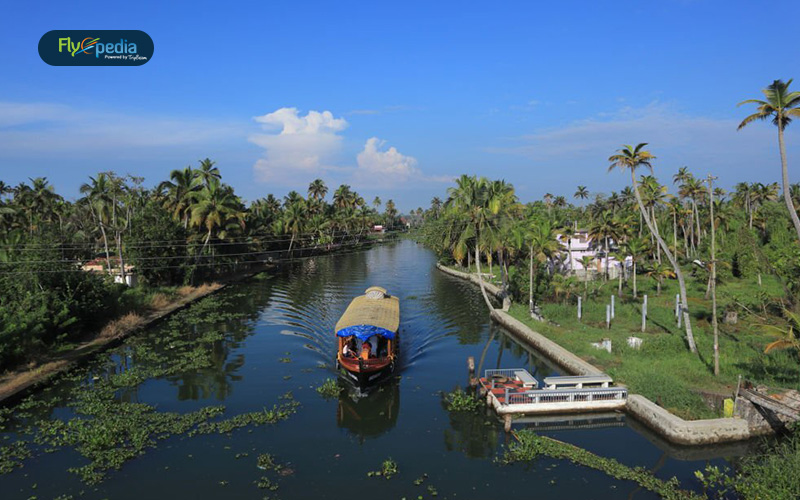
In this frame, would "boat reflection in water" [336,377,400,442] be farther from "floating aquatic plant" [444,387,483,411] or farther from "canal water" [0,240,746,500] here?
"floating aquatic plant" [444,387,483,411]

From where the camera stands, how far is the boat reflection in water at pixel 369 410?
23.2 meters

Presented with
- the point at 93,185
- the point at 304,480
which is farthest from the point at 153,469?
the point at 93,185

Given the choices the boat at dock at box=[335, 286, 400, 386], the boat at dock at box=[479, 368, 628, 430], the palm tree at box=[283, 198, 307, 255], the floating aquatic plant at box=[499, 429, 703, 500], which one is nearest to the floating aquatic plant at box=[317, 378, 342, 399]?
the boat at dock at box=[335, 286, 400, 386]

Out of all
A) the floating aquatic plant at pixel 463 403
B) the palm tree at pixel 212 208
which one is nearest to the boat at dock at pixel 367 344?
the floating aquatic plant at pixel 463 403

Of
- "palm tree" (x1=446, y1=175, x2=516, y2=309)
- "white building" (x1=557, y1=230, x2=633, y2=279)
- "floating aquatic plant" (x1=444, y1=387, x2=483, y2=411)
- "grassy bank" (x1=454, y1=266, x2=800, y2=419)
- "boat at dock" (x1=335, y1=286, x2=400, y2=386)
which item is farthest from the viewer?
"white building" (x1=557, y1=230, x2=633, y2=279)

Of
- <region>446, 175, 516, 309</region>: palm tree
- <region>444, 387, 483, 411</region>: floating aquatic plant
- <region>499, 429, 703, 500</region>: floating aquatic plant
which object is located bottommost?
<region>499, 429, 703, 500</region>: floating aquatic plant

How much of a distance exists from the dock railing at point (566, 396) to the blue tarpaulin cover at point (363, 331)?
8.08 metres

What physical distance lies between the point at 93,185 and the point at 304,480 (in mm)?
53328

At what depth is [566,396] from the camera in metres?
24.5

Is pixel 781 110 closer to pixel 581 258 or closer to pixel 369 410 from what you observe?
pixel 369 410

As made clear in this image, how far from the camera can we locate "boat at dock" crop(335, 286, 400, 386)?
2708 centimetres

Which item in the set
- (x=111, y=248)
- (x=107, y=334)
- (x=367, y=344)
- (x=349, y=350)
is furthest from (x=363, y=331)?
(x=111, y=248)

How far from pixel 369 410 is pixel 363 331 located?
15.5 feet

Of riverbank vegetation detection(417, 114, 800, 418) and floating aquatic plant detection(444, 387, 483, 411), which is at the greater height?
riverbank vegetation detection(417, 114, 800, 418)
